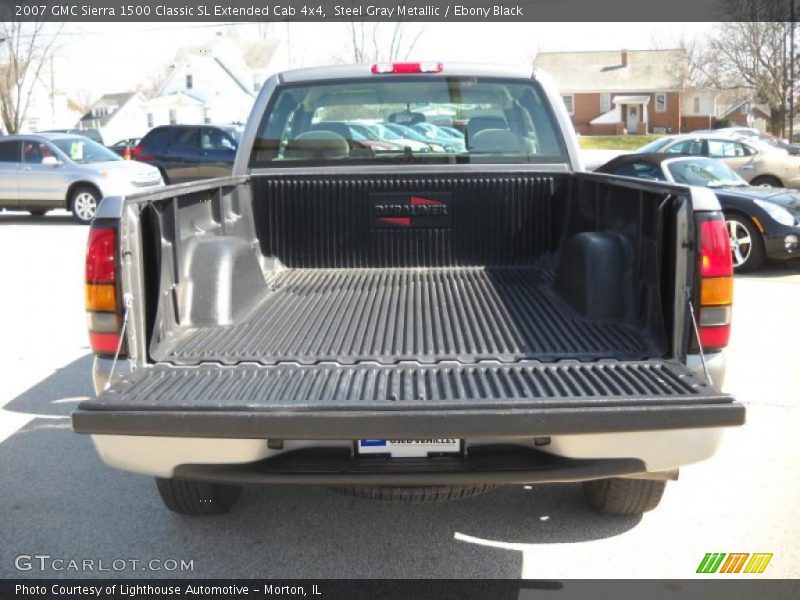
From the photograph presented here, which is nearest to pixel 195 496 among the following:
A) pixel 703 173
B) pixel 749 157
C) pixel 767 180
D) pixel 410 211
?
pixel 410 211

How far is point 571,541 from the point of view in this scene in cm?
363

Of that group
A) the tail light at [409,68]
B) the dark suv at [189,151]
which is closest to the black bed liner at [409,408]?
the tail light at [409,68]

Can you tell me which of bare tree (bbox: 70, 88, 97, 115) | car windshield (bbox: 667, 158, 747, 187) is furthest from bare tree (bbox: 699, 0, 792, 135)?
bare tree (bbox: 70, 88, 97, 115)

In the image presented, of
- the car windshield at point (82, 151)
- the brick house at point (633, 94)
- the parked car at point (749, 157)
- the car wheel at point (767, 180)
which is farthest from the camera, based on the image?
the brick house at point (633, 94)

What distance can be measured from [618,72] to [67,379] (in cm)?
7649

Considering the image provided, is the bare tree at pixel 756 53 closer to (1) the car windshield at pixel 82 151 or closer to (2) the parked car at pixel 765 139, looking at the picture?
(2) the parked car at pixel 765 139

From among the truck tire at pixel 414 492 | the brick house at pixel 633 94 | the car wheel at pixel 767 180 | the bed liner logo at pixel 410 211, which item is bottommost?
the truck tire at pixel 414 492

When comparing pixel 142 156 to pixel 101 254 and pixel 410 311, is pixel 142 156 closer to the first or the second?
pixel 410 311

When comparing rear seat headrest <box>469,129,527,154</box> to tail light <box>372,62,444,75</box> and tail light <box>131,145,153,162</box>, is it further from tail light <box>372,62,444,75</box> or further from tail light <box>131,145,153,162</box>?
tail light <box>131,145,153,162</box>

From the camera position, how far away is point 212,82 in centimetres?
6600

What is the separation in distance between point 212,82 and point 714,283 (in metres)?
67.0

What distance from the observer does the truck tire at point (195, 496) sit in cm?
363

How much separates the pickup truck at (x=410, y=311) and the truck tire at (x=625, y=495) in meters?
0.01

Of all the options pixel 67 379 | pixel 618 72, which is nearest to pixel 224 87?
pixel 618 72
